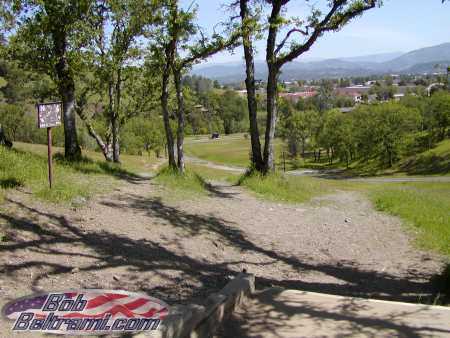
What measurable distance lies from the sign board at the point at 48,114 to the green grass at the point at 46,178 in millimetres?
1286

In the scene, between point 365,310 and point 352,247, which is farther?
point 352,247

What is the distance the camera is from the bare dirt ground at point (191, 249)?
6168 millimetres

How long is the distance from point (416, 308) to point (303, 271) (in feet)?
10.4

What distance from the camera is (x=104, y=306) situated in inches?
192

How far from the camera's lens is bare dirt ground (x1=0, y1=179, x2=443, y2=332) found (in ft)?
20.2

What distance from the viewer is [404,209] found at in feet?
47.1

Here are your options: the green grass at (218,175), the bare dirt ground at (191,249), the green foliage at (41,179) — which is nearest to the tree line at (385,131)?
the green grass at (218,175)

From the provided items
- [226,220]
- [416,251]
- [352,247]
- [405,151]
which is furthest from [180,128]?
[405,151]

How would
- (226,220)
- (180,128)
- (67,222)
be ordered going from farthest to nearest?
(180,128) → (226,220) → (67,222)

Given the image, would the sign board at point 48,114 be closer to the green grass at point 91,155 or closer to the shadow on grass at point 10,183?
the shadow on grass at point 10,183

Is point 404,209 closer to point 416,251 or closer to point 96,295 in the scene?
point 416,251

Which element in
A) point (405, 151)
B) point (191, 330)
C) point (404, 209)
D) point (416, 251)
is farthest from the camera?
point (405, 151)

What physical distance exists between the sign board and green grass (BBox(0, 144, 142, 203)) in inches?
50.6

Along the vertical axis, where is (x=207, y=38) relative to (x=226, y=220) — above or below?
above
